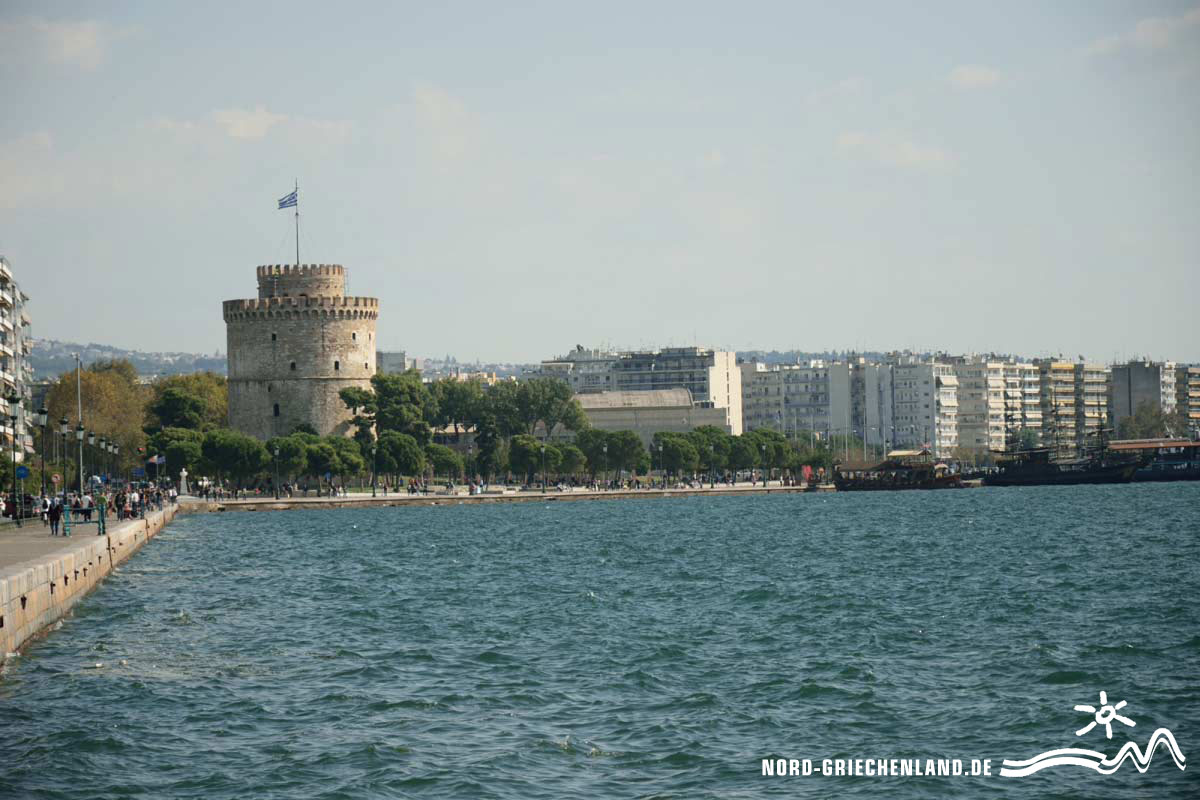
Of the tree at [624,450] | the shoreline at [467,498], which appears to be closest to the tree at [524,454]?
the shoreline at [467,498]

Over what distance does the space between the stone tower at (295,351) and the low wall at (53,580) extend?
49659mm

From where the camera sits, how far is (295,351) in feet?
294

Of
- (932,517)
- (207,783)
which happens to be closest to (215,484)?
(932,517)

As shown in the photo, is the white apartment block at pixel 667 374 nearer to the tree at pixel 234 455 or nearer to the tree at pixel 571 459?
the tree at pixel 571 459

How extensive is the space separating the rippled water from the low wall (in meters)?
0.40

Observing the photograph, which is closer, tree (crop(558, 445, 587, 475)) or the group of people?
the group of people

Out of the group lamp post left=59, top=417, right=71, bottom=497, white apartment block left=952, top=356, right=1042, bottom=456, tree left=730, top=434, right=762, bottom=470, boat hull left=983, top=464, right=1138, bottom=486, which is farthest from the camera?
white apartment block left=952, top=356, right=1042, bottom=456

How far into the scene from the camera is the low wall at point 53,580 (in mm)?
21969

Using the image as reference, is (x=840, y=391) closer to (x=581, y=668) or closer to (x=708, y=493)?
(x=708, y=493)

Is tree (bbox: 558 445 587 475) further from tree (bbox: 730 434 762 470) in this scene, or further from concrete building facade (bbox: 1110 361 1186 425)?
concrete building facade (bbox: 1110 361 1186 425)

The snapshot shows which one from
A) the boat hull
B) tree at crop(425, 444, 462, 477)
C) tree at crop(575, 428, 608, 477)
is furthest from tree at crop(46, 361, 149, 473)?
the boat hull

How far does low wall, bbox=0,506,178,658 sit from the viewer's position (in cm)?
2197

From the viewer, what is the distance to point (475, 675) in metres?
21.0

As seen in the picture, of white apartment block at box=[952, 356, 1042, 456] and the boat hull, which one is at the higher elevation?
white apartment block at box=[952, 356, 1042, 456]
